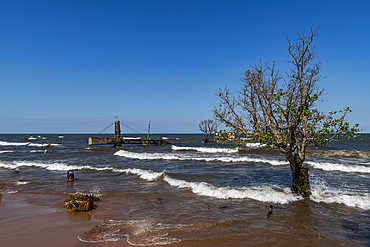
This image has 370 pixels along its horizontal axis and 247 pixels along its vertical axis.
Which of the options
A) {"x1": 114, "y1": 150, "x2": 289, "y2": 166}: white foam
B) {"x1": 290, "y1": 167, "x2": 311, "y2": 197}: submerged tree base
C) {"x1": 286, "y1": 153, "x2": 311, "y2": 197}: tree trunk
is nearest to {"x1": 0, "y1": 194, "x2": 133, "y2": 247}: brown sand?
{"x1": 286, "y1": 153, "x2": 311, "y2": 197}: tree trunk

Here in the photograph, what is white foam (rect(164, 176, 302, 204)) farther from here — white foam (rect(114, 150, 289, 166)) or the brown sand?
white foam (rect(114, 150, 289, 166))

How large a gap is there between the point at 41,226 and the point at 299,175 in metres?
10.1

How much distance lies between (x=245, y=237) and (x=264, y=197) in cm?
420

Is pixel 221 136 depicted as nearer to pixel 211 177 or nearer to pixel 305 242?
pixel 305 242

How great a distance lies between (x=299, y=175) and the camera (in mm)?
9555

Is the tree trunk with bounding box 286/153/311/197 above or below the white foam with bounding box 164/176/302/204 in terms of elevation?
above

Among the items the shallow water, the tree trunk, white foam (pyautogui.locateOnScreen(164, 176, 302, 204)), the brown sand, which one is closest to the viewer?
the brown sand

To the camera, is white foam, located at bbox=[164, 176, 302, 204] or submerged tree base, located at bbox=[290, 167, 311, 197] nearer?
white foam, located at bbox=[164, 176, 302, 204]

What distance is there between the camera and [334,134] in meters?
8.34

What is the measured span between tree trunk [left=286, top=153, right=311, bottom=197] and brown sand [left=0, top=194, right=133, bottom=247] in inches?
294

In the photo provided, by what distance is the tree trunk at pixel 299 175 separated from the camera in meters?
9.18

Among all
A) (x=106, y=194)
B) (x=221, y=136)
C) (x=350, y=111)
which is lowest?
(x=106, y=194)

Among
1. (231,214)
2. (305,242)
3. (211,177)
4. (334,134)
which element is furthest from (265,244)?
(211,177)

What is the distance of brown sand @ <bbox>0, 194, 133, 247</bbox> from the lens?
18.0ft
